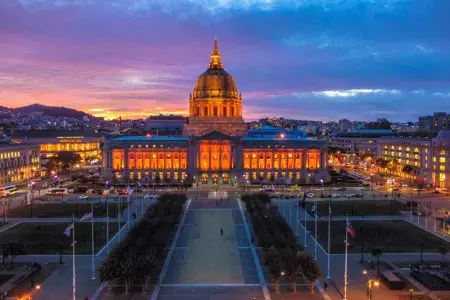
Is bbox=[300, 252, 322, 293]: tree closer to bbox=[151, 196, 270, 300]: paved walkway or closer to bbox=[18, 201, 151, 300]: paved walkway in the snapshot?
bbox=[151, 196, 270, 300]: paved walkway

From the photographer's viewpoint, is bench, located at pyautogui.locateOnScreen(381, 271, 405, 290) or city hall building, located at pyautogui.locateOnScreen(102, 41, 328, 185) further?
city hall building, located at pyautogui.locateOnScreen(102, 41, 328, 185)

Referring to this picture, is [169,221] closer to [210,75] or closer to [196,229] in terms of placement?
[196,229]

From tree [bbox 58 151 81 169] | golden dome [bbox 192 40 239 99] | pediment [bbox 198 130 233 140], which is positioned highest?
golden dome [bbox 192 40 239 99]

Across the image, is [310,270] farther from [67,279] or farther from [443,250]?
[67,279]

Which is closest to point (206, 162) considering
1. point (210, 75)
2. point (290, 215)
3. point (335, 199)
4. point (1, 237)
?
point (210, 75)

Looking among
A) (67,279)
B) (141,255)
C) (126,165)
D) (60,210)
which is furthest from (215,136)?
(67,279)

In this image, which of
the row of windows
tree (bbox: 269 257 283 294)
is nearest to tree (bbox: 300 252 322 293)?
tree (bbox: 269 257 283 294)
